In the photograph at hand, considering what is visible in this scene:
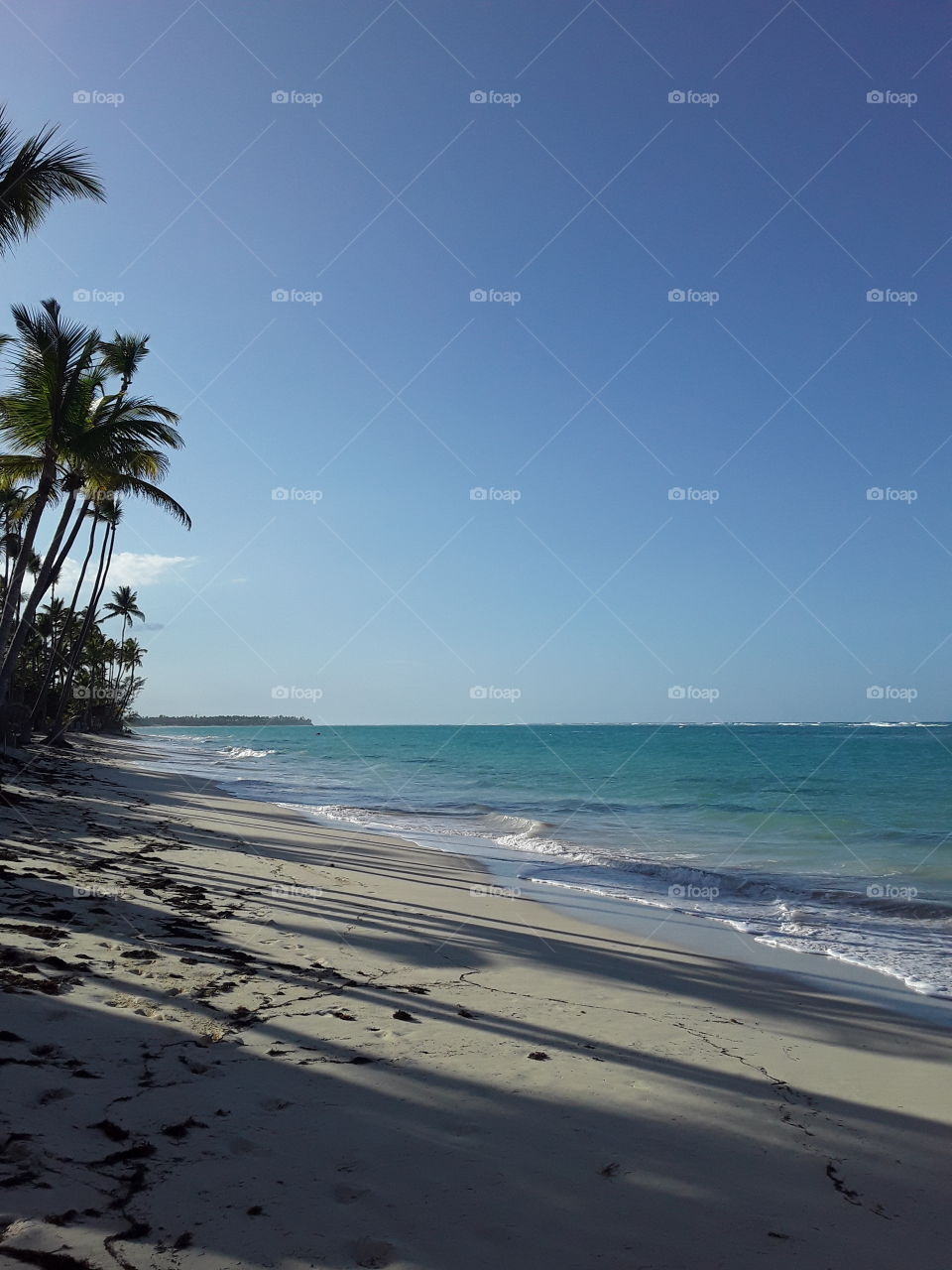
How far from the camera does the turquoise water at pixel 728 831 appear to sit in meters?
10.2

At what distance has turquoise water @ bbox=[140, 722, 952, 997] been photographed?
1016 centimetres

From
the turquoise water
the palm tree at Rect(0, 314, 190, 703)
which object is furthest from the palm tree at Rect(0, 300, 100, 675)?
the turquoise water

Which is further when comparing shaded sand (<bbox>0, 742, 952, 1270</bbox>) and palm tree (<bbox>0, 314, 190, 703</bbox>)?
palm tree (<bbox>0, 314, 190, 703</bbox>)

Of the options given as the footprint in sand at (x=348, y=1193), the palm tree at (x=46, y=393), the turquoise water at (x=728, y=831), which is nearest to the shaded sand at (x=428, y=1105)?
the footprint in sand at (x=348, y=1193)

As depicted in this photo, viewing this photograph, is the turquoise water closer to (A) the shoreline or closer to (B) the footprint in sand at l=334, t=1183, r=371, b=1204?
(A) the shoreline

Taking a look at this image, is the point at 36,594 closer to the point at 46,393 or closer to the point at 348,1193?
the point at 46,393

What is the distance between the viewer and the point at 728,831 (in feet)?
63.6

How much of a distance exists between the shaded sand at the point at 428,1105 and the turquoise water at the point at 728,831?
11.0ft

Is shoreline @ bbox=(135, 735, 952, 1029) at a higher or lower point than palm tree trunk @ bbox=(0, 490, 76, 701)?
lower

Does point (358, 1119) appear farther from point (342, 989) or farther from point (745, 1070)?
point (745, 1070)

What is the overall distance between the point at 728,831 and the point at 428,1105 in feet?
56.6

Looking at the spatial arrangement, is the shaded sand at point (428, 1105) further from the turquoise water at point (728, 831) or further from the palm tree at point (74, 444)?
the palm tree at point (74, 444)

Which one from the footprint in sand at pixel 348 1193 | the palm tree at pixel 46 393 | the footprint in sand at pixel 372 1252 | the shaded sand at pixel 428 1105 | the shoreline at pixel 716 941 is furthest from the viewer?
the palm tree at pixel 46 393

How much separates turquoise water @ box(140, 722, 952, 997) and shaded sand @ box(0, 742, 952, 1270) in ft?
11.0
